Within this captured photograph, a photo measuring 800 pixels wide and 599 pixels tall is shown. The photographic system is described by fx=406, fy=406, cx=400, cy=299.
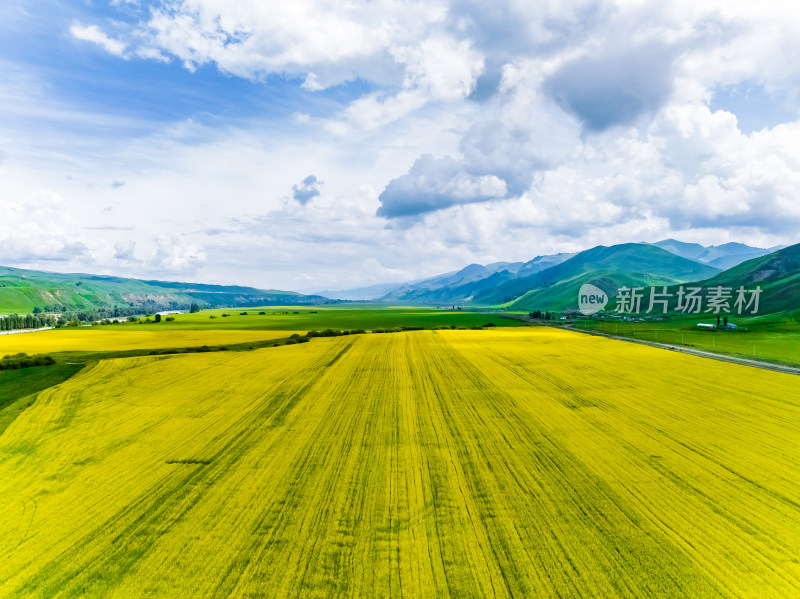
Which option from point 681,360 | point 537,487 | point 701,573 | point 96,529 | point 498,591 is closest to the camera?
point 498,591

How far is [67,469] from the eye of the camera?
763 inches

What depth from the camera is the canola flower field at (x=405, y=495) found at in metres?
11.6

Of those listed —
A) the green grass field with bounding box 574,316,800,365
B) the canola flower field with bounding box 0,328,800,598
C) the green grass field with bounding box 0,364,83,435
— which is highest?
the green grass field with bounding box 574,316,800,365

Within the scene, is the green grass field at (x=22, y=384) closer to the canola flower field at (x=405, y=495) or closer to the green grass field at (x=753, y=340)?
the canola flower field at (x=405, y=495)

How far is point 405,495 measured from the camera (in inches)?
637

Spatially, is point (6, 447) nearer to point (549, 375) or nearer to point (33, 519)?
point (33, 519)

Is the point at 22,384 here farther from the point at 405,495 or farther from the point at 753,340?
the point at 753,340

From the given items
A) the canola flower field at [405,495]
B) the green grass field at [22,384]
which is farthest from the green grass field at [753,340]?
the green grass field at [22,384]

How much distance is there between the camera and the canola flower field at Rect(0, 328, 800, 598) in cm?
1158

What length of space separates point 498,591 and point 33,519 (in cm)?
1658

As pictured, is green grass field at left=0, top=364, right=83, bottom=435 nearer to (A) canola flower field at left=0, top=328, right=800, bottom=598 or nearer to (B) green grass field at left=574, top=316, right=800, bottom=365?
(A) canola flower field at left=0, top=328, right=800, bottom=598

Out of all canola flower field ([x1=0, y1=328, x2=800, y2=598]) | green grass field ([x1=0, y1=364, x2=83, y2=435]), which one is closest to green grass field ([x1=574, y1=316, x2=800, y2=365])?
canola flower field ([x1=0, y1=328, x2=800, y2=598])

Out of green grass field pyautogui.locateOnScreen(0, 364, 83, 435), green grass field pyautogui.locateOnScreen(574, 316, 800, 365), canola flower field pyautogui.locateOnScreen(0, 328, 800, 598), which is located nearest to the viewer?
canola flower field pyautogui.locateOnScreen(0, 328, 800, 598)

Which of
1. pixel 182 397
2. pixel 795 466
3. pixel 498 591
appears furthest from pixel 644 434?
pixel 182 397
